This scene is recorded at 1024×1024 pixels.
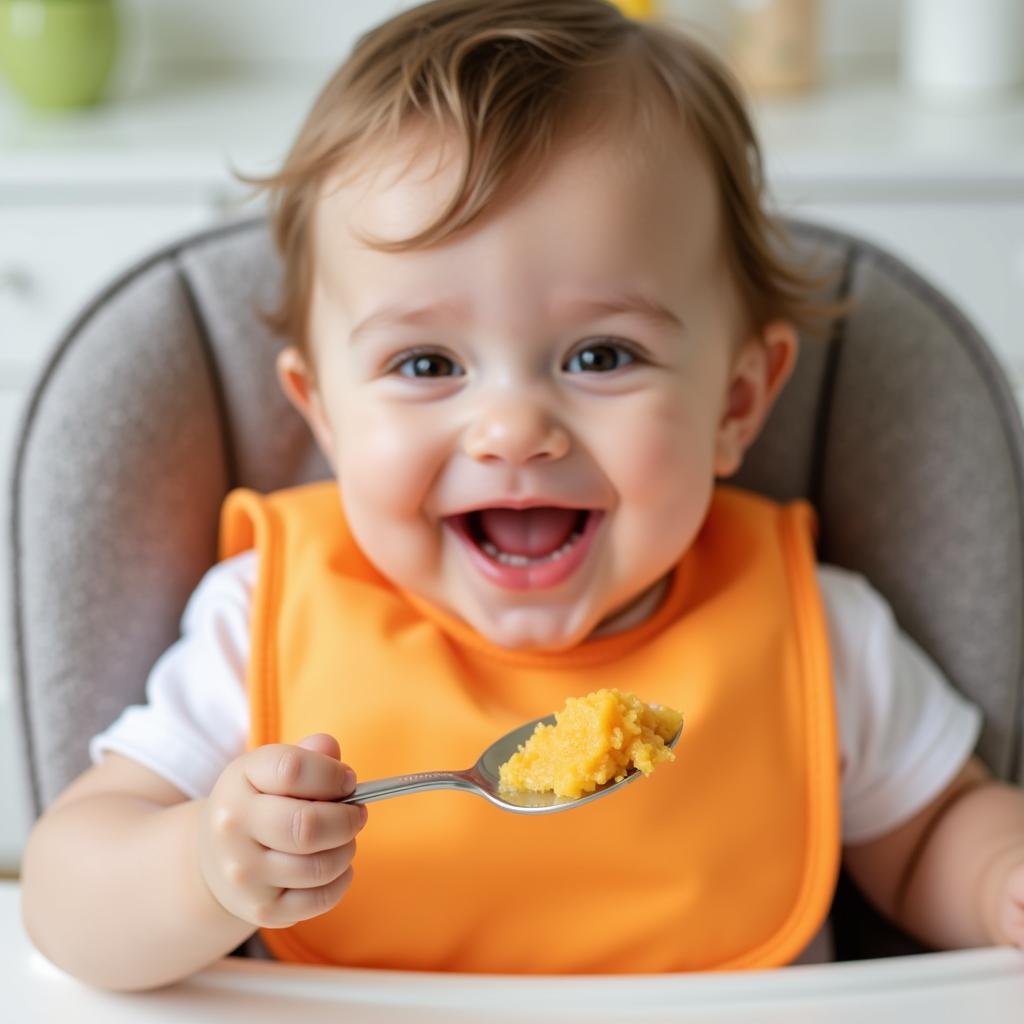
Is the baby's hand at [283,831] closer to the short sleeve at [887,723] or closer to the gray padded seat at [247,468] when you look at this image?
the gray padded seat at [247,468]

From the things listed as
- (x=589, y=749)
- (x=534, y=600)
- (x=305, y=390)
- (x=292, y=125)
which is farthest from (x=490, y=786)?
(x=292, y=125)

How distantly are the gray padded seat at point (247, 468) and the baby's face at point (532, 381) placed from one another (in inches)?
6.2

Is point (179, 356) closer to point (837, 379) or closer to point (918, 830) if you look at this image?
point (837, 379)

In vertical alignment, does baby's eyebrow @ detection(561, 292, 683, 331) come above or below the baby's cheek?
above

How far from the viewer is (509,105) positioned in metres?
0.86

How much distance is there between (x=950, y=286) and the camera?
1771mm

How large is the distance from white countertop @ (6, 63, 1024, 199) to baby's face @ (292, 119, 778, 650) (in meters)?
0.77

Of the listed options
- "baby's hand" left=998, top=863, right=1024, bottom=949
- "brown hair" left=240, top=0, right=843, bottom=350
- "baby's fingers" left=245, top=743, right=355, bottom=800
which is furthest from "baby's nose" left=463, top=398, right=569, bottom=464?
"baby's hand" left=998, top=863, right=1024, bottom=949

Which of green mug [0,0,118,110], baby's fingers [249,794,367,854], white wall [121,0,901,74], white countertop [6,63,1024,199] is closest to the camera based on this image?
baby's fingers [249,794,367,854]

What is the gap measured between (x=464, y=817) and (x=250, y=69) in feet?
5.45

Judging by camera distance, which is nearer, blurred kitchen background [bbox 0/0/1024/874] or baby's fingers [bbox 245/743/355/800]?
baby's fingers [bbox 245/743/355/800]

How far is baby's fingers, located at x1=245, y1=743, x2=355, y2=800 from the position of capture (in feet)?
2.26

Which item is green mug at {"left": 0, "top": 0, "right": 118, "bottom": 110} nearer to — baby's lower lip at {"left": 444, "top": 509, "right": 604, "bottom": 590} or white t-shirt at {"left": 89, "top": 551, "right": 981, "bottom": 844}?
white t-shirt at {"left": 89, "top": 551, "right": 981, "bottom": 844}

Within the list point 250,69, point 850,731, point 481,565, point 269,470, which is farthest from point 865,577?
point 250,69
